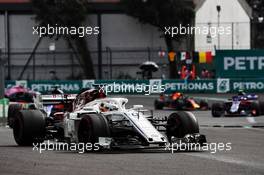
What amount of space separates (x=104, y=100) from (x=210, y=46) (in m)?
40.6

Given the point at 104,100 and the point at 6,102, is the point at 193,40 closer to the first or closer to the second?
the point at 6,102

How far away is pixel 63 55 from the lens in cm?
6103

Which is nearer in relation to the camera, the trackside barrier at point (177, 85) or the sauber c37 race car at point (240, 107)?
the sauber c37 race car at point (240, 107)

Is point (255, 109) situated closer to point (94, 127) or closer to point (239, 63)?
point (239, 63)

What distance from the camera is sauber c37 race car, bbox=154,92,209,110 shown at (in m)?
37.0

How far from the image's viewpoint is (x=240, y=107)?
104ft
